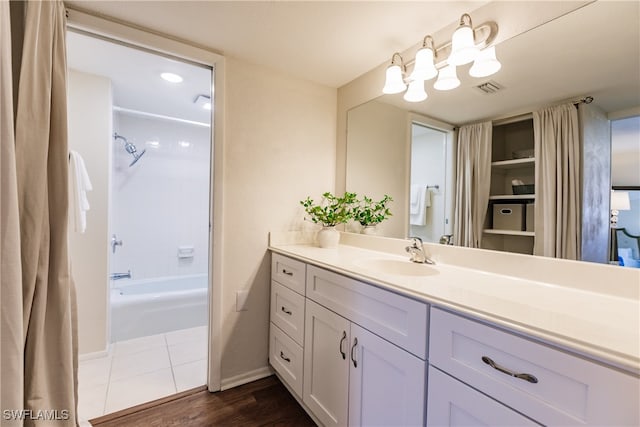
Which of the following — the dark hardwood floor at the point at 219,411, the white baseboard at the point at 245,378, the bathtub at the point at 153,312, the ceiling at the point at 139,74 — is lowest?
the dark hardwood floor at the point at 219,411

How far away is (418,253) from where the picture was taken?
1440mm

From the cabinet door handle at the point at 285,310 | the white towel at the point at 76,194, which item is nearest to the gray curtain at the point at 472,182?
the cabinet door handle at the point at 285,310

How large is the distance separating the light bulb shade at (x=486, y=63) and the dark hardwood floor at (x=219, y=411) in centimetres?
192

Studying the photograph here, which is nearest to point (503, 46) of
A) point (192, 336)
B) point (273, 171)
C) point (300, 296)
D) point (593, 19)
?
point (593, 19)

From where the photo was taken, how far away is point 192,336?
2420 mm

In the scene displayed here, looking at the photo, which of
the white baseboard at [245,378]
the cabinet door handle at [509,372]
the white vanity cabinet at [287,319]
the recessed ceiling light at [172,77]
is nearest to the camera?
the cabinet door handle at [509,372]

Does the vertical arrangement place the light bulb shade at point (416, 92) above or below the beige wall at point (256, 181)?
above

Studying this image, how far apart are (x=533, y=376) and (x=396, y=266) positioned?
0.85m

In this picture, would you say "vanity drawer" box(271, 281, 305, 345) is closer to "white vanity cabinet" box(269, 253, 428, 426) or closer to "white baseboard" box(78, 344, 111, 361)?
"white vanity cabinet" box(269, 253, 428, 426)

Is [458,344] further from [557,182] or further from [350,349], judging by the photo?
[557,182]

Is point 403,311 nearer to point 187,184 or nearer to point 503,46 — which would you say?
point 503,46

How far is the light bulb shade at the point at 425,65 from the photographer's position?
4.46 ft

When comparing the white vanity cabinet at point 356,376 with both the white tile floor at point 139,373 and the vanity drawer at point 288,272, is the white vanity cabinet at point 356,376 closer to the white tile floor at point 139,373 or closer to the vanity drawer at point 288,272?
the vanity drawer at point 288,272

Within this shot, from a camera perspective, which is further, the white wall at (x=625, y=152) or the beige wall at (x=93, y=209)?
the beige wall at (x=93, y=209)
